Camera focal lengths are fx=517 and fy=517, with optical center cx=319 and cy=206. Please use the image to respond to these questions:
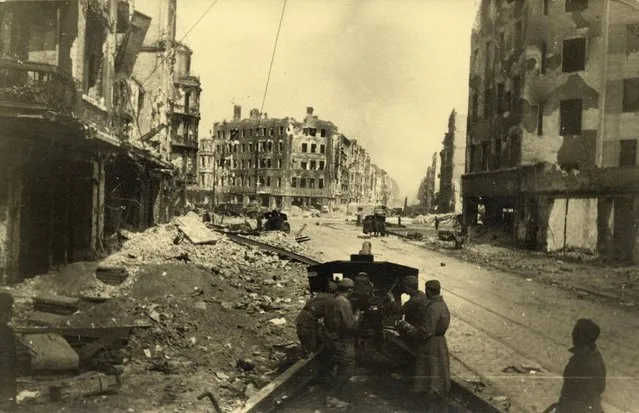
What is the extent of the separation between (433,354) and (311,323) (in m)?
2.37

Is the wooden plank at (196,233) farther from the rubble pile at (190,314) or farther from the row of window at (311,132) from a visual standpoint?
the row of window at (311,132)

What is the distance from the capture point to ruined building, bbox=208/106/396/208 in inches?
3442

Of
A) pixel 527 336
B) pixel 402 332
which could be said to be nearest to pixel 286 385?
pixel 402 332

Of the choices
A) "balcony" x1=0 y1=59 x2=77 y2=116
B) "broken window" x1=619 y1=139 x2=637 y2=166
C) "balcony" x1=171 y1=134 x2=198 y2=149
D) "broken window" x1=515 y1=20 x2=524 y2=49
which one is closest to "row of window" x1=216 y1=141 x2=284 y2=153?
"balcony" x1=171 y1=134 x2=198 y2=149

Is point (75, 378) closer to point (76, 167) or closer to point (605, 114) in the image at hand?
point (76, 167)

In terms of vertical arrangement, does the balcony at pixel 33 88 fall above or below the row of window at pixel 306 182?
below

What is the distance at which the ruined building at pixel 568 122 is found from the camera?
24359 millimetres

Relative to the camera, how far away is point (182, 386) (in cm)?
751

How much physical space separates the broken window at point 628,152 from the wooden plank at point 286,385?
83.7 feet

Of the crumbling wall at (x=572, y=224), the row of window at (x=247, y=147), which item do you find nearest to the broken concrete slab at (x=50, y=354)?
the crumbling wall at (x=572, y=224)

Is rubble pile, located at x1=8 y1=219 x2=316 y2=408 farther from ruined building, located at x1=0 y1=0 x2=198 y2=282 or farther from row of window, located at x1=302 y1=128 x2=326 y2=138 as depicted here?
row of window, located at x1=302 y1=128 x2=326 y2=138

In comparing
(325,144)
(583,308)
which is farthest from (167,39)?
(325,144)

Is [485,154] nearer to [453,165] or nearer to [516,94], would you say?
[516,94]

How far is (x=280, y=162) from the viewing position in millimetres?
87688
